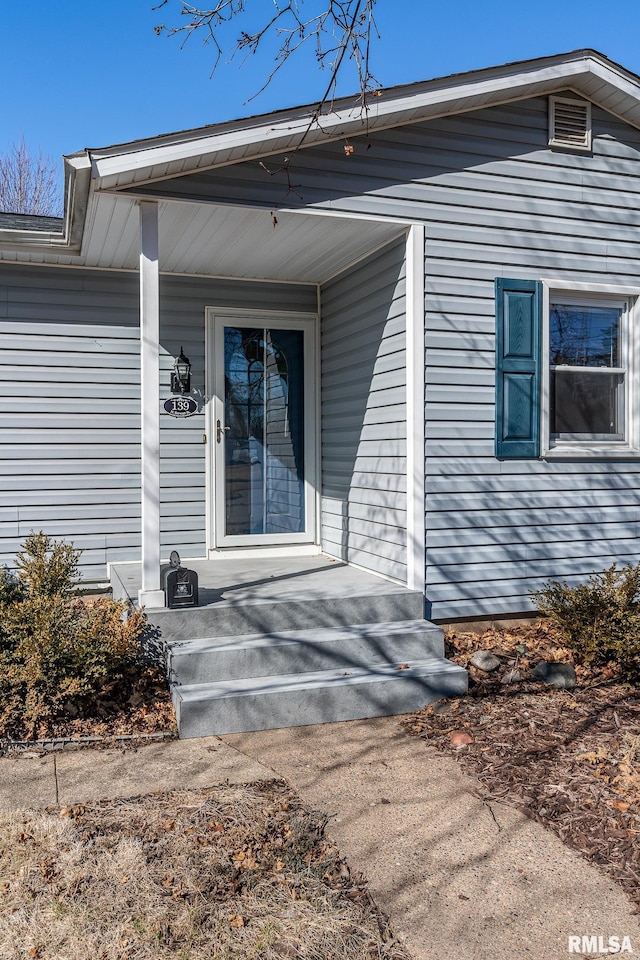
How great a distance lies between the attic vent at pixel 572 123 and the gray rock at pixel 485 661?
3723mm

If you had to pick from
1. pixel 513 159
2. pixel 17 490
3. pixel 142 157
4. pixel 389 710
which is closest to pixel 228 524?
pixel 17 490

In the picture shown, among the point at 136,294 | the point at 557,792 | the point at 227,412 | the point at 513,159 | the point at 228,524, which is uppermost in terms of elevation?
the point at 513,159

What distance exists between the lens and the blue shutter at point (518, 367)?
18.1 feet

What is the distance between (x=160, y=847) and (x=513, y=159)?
497 centimetres

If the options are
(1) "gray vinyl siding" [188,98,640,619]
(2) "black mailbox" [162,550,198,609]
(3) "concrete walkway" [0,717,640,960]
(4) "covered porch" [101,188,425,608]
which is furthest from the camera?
(1) "gray vinyl siding" [188,98,640,619]

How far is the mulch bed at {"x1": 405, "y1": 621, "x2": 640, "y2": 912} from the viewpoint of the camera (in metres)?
3.03

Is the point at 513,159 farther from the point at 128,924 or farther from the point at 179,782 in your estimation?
the point at 128,924

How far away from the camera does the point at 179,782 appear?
3.42 metres

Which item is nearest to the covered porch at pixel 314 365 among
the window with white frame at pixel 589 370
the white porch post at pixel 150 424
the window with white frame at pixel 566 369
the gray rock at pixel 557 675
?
the white porch post at pixel 150 424

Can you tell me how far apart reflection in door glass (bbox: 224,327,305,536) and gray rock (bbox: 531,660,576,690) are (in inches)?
103

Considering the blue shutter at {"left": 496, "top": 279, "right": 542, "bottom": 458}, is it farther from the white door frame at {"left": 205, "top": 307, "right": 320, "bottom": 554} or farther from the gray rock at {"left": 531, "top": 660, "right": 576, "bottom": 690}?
the white door frame at {"left": 205, "top": 307, "right": 320, "bottom": 554}

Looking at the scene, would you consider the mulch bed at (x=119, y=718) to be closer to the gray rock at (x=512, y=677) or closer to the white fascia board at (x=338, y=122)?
the gray rock at (x=512, y=677)
